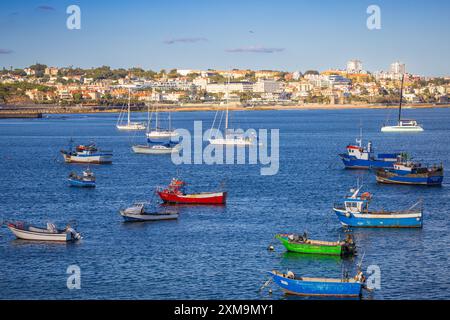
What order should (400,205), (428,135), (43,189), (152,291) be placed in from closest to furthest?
1. (152,291)
2. (400,205)
3. (43,189)
4. (428,135)

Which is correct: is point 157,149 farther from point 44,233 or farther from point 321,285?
point 321,285

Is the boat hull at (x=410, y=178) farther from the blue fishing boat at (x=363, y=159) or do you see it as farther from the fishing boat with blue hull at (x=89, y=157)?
the fishing boat with blue hull at (x=89, y=157)

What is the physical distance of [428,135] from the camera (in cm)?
7300

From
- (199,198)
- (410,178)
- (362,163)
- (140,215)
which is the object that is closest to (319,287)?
(140,215)

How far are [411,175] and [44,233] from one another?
58.3 ft

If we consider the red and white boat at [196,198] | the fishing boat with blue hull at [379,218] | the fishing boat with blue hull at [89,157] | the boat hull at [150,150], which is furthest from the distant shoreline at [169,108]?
the fishing boat with blue hull at [379,218]

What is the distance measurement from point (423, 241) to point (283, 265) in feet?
16.2

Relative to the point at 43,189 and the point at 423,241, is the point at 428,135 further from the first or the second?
the point at 423,241

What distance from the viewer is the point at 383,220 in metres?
24.4

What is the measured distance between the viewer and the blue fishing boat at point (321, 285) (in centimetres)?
1669

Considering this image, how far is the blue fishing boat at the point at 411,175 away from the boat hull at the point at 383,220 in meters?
10.4
